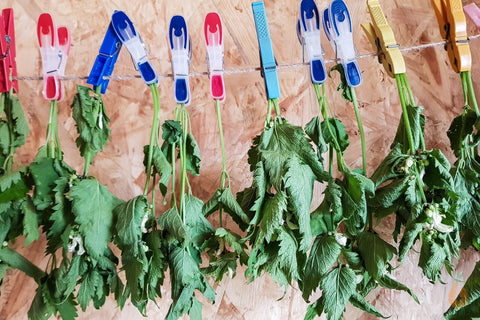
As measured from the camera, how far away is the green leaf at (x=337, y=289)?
0.79 m

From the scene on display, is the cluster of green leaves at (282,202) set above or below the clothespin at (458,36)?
below

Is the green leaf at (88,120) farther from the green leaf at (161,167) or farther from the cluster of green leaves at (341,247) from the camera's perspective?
the cluster of green leaves at (341,247)

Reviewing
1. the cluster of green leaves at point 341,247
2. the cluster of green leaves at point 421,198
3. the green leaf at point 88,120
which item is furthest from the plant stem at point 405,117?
the green leaf at point 88,120

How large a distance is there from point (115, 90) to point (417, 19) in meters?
0.72

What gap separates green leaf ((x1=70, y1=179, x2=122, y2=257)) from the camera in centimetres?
77

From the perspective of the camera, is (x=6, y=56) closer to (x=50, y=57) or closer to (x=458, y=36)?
(x=50, y=57)

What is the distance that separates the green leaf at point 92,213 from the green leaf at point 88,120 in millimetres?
61

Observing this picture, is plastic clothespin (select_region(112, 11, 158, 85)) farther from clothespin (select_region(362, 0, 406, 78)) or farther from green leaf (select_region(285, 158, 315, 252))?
clothespin (select_region(362, 0, 406, 78))

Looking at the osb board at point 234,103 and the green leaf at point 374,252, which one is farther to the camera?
the osb board at point 234,103

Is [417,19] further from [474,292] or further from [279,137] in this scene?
[474,292]

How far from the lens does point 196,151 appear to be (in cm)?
83

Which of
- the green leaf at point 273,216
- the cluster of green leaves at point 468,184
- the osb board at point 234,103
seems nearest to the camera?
the green leaf at point 273,216

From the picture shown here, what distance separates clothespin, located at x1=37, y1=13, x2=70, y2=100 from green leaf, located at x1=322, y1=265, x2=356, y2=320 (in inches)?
24.2

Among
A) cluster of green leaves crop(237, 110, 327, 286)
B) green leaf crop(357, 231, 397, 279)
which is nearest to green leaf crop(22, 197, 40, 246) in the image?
cluster of green leaves crop(237, 110, 327, 286)
